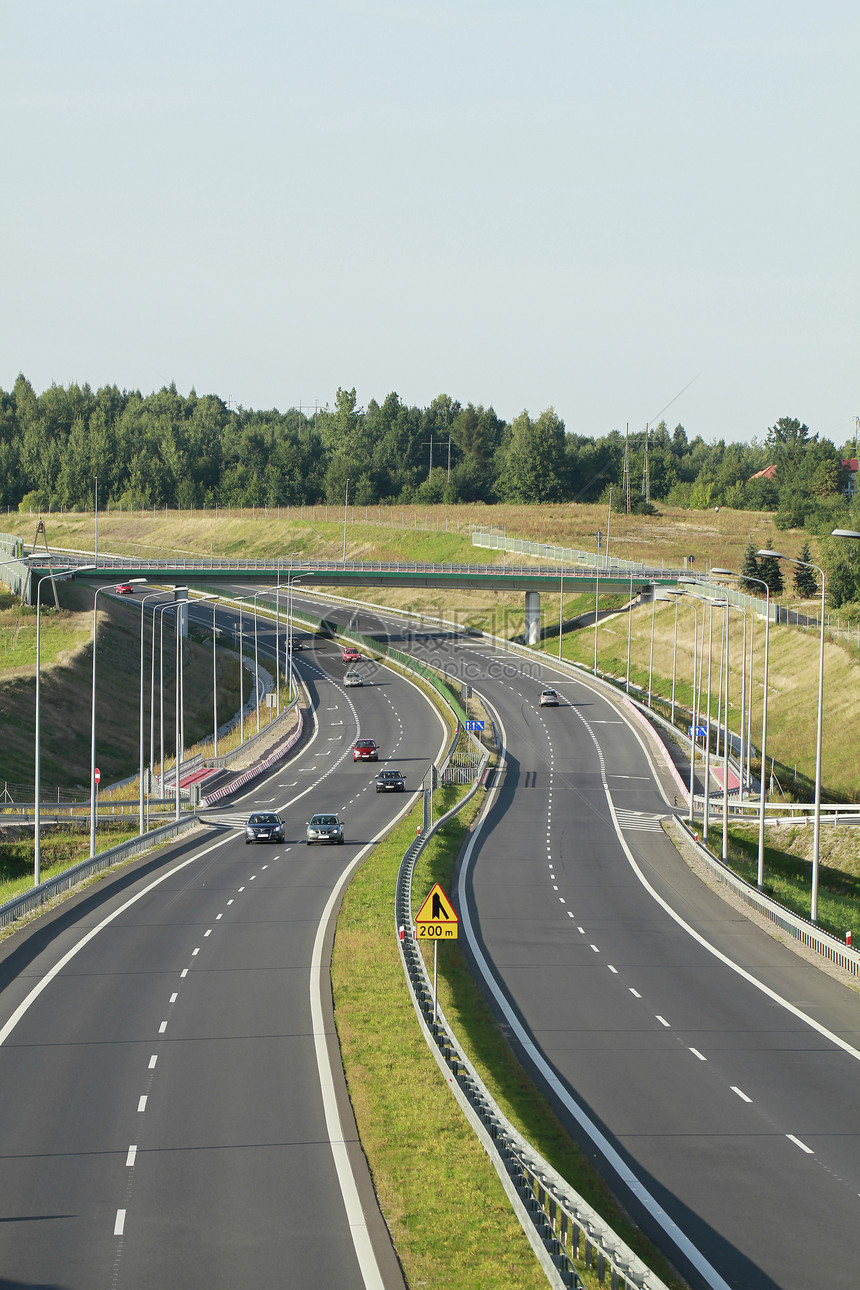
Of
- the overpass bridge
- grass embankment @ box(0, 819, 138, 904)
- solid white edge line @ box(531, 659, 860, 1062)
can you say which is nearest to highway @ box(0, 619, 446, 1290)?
solid white edge line @ box(531, 659, 860, 1062)

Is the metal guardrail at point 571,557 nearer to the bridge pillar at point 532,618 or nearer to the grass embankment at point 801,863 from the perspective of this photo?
the bridge pillar at point 532,618

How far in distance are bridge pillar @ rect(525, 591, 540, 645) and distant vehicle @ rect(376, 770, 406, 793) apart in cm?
5388

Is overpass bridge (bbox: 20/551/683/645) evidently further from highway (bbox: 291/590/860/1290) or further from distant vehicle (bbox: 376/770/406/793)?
highway (bbox: 291/590/860/1290)

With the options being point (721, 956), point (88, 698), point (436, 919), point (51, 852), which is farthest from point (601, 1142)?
point (88, 698)

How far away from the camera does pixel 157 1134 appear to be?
19.0 m

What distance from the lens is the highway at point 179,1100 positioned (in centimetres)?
1477

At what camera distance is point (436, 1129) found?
18984 millimetres

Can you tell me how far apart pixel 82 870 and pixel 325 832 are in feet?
41.7

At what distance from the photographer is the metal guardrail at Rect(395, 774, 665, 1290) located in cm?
1335

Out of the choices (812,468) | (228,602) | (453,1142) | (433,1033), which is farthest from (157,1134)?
(812,468)

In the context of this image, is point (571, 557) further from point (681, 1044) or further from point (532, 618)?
point (681, 1044)

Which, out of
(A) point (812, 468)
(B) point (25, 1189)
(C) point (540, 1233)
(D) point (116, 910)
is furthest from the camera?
(A) point (812, 468)

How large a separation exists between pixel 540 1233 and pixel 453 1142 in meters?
3.90

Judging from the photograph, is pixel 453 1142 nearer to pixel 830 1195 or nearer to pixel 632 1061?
pixel 830 1195
